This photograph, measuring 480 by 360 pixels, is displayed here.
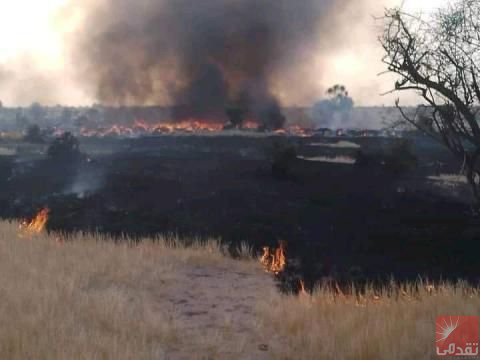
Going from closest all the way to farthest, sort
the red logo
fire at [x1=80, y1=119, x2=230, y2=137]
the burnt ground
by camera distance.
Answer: the red logo
the burnt ground
fire at [x1=80, y1=119, x2=230, y2=137]

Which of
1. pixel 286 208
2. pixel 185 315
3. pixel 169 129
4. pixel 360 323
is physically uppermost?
pixel 169 129

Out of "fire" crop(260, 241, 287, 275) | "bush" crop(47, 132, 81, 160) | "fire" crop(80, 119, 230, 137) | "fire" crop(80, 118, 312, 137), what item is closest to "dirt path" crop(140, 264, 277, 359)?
"fire" crop(260, 241, 287, 275)

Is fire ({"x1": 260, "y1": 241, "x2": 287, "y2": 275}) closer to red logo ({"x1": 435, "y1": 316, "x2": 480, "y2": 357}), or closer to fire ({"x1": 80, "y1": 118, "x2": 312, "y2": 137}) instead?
red logo ({"x1": 435, "y1": 316, "x2": 480, "y2": 357})

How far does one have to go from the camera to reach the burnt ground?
13.5m

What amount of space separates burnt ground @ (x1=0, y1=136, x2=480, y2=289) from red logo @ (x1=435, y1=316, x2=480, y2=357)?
4.01 metres

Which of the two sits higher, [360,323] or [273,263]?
[360,323]

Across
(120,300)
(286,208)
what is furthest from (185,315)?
(286,208)

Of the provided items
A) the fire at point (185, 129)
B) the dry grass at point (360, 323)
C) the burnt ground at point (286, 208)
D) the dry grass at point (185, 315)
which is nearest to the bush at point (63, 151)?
the burnt ground at point (286, 208)

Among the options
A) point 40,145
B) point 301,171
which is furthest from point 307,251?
point 40,145

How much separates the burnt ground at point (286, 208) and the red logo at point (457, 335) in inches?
158

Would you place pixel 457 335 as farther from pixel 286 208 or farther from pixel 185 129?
pixel 185 129

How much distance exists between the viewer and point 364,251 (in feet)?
46.5

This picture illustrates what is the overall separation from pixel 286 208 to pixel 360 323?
13738mm

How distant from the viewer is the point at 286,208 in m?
20.3
